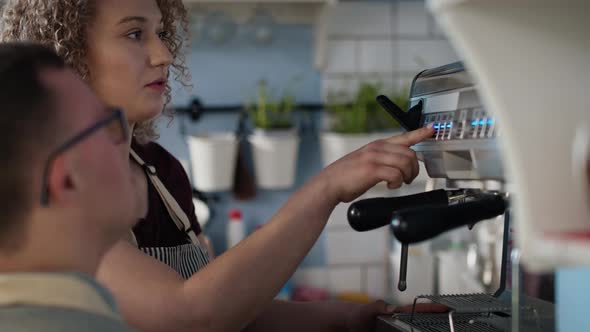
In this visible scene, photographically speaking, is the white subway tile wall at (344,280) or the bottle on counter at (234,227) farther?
the white subway tile wall at (344,280)

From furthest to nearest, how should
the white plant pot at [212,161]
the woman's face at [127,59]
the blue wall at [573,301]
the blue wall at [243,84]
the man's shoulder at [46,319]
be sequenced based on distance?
the blue wall at [243,84] → the white plant pot at [212,161] → the woman's face at [127,59] → the blue wall at [573,301] → the man's shoulder at [46,319]

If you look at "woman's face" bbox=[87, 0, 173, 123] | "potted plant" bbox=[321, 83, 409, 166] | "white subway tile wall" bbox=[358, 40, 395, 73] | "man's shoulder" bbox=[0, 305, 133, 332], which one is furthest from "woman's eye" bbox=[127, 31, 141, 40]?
"white subway tile wall" bbox=[358, 40, 395, 73]

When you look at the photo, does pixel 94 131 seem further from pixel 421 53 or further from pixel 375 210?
pixel 421 53

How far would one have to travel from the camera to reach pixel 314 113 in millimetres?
2203

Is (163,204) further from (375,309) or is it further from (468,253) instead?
(468,253)

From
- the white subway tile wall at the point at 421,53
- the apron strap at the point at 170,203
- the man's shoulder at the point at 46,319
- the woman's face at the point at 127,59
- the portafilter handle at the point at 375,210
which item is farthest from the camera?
the white subway tile wall at the point at 421,53

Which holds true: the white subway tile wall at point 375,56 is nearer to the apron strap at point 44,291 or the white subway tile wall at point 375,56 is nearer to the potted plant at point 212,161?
the potted plant at point 212,161

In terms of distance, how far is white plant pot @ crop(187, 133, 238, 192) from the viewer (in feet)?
6.62

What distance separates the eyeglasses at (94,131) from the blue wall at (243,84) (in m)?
1.53

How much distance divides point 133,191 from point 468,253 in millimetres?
1458

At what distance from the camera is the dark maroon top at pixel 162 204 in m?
1.03

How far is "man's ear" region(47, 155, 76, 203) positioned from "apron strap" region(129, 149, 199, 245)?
534mm

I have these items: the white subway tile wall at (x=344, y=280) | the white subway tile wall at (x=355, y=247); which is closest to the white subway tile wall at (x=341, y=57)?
the white subway tile wall at (x=355, y=247)

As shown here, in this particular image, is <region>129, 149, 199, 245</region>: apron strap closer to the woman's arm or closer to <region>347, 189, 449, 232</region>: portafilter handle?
the woman's arm
